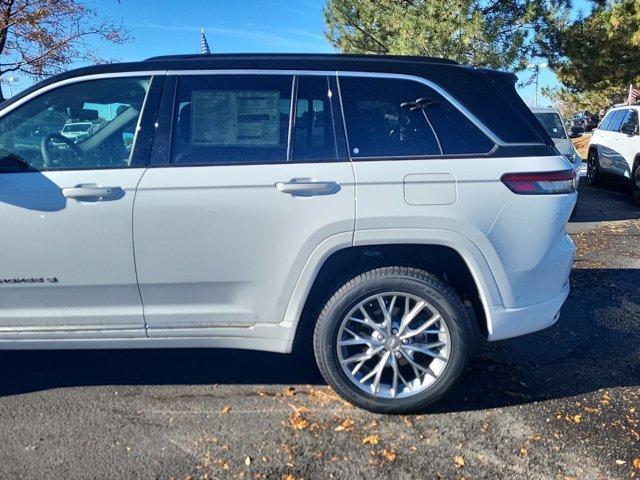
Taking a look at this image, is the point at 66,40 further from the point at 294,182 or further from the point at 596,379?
the point at 596,379

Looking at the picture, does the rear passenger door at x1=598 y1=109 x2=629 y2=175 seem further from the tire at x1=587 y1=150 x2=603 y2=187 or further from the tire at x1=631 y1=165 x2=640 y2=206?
the tire at x1=631 y1=165 x2=640 y2=206

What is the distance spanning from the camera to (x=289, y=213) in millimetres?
3119

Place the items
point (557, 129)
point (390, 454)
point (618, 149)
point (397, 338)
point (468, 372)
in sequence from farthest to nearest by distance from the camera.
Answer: point (618, 149), point (557, 129), point (468, 372), point (397, 338), point (390, 454)

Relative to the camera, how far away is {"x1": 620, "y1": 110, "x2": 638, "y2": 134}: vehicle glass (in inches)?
417

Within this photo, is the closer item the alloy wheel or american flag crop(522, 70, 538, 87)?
the alloy wheel

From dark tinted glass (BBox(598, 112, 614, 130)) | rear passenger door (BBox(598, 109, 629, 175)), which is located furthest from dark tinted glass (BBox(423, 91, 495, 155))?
dark tinted glass (BBox(598, 112, 614, 130))

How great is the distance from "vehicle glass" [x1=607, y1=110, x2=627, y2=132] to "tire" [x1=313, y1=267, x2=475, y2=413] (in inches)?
→ 394

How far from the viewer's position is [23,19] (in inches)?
404

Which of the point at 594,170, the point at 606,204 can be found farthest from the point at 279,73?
the point at 594,170

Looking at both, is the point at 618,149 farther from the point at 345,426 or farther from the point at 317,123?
the point at 345,426

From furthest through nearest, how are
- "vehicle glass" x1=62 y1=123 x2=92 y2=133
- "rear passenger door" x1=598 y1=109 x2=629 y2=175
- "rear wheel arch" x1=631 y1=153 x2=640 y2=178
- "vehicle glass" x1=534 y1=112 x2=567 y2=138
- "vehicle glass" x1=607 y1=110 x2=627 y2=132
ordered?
"vehicle glass" x1=607 y1=110 x2=627 y2=132 → "rear passenger door" x1=598 y1=109 x2=629 y2=175 → "rear wheel arch" x1=631 y1=153 x2=640 y2=178 → "vehicle glass" x1=534 y1=112 x2=567 y2=138 → "vehicle glass" x1=62 y1=123 x2=92 y2=133

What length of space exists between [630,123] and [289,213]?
32.7 feet

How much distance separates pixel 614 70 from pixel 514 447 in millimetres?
14833

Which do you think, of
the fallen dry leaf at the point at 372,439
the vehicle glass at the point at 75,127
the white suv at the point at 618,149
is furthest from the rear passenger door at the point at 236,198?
the white suv at the point at 618,149
